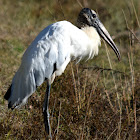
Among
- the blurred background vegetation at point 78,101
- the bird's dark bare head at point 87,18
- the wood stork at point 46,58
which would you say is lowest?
the blurred background vegetation at point 78,101

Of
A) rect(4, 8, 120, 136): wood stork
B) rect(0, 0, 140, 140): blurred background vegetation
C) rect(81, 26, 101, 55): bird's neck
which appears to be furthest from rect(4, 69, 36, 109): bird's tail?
rect(81, 26, 101, 55): bird's neck

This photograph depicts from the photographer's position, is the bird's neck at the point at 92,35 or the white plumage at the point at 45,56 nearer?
the white plumage at the point at 45,56

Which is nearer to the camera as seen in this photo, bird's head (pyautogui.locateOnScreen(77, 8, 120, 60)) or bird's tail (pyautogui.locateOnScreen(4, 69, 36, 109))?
bird's tail (pyautogui.locateOnScreen(4, 69, 36, 109))

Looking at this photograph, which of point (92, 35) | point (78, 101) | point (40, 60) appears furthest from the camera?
point (92, 35)

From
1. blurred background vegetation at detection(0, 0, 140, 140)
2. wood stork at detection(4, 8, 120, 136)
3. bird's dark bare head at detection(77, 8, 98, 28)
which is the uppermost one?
bird's dark bare head at detection(77, 8, 98, 28)

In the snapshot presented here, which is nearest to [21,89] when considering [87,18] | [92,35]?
[92,35]

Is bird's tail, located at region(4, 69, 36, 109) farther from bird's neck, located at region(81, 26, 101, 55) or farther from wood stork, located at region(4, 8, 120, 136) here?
bird's neck, located at region(81, 26, 101, 55)

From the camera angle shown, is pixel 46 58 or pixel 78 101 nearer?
pixel 46 58

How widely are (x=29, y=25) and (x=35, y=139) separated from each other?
359 cm

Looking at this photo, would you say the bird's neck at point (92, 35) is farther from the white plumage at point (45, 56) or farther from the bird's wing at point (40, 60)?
the bird's wing at point (40, 60)

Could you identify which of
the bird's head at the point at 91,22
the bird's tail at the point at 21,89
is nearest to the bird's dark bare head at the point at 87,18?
the bird's head at the point at 91,22

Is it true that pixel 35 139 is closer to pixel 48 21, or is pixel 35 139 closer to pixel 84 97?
pixel 84 97

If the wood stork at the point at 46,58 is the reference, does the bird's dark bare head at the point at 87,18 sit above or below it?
above

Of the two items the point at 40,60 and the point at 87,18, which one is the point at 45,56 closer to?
the point at 40,60
